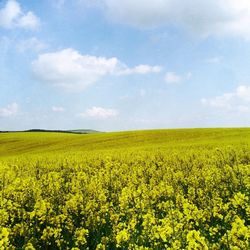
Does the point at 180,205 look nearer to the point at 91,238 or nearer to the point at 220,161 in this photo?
the point at 91,238

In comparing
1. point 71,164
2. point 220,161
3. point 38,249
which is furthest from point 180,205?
point 71,164

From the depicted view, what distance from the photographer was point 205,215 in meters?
7.48

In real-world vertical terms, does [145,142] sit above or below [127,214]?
above

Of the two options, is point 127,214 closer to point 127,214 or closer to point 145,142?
point 127,214

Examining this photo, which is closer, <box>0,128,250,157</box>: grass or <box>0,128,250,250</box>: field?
<box>0,128,250,250</box>: field

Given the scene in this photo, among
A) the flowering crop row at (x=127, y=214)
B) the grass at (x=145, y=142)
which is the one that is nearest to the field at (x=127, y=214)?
the flowering crop row at (x=127, y=214)

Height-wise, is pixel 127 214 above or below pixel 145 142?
below

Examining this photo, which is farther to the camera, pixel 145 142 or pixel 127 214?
pixel 145 142

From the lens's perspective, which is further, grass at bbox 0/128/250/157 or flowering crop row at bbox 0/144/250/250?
grass at bbox 0/128/250/157

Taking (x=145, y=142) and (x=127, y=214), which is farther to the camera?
(x=145, y=142)

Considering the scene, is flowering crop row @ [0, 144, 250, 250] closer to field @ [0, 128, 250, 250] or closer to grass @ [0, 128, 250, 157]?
field @ [0, 128, 250, 250]

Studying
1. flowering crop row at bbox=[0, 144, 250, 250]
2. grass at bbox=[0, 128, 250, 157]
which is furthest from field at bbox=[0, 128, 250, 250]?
grass at bbox=[0, 128, 250, 157]

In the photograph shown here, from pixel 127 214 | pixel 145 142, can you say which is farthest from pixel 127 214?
pixel 145 142

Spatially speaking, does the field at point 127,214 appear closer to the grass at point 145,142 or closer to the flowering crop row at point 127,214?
the flowering crop row at point 127,214
